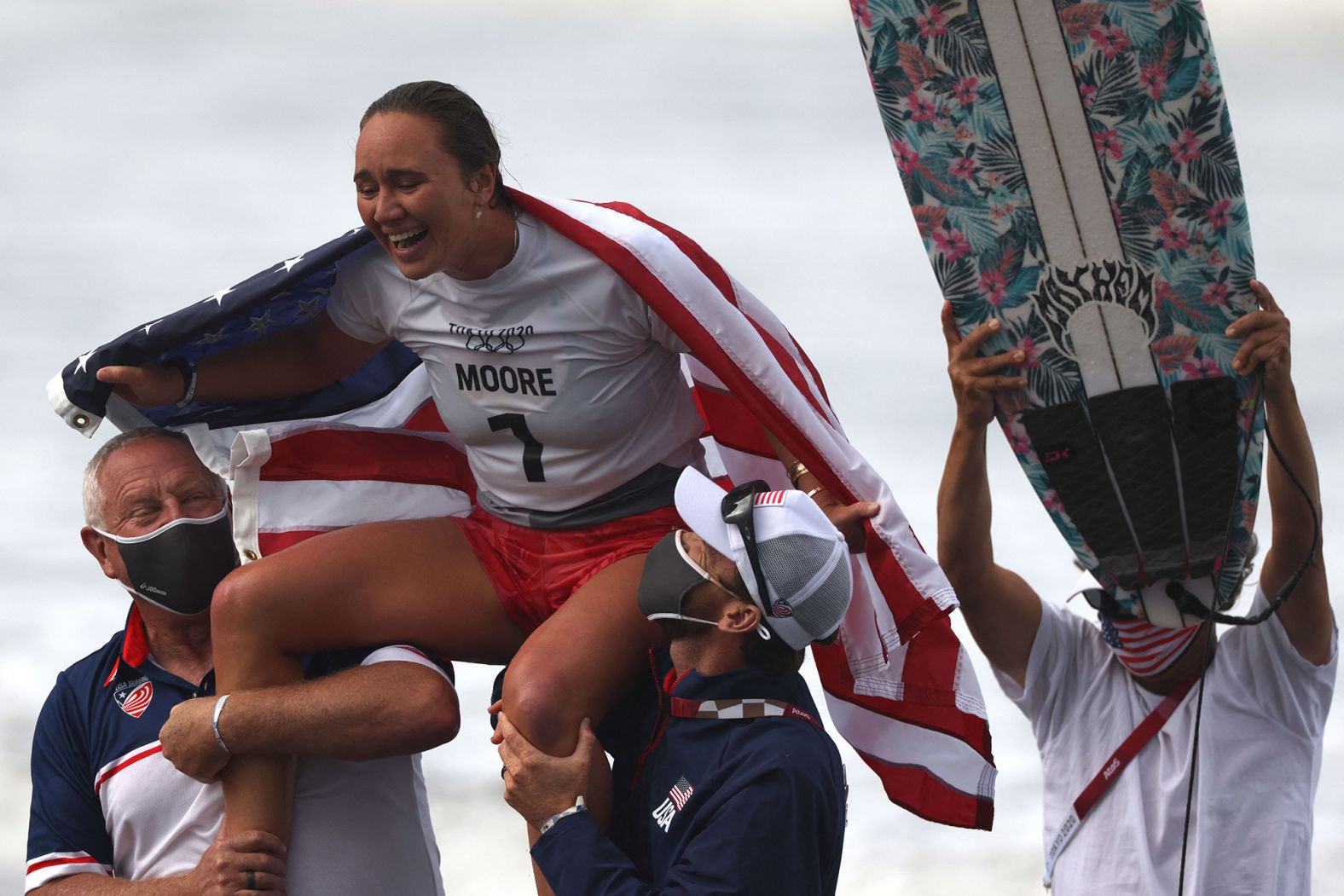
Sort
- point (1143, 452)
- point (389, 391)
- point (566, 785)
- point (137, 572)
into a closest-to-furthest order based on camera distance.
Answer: point (566, 785) → point (137, 572) → point (389, 391) → point (1143, 452)

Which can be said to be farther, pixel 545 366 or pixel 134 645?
pixel 134 645

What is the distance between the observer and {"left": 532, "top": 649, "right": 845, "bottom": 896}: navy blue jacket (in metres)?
2.52

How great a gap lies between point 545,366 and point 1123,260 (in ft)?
4.14

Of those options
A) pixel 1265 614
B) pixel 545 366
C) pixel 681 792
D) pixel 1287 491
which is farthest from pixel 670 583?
pixel 1287 491

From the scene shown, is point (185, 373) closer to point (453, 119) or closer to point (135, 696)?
point (135, 696)

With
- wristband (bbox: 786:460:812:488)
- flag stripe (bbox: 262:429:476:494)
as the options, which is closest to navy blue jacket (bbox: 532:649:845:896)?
wristband (bbox: 786:460:812:488)

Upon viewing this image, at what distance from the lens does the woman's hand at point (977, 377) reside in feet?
11.3

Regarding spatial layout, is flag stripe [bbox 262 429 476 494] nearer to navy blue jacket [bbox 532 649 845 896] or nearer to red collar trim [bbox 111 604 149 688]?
red collar trim [bbox 111 604 149 688]

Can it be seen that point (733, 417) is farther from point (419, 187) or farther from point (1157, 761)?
point (1157, 761)

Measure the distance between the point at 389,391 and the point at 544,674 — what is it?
32.9 inches

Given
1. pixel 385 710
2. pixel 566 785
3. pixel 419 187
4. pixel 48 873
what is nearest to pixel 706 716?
pixel 566 785

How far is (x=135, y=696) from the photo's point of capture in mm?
3193

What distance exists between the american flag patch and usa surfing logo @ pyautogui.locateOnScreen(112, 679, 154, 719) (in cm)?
105

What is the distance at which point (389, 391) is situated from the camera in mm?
3348
